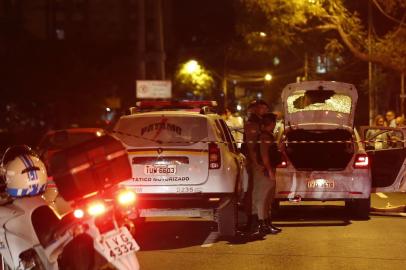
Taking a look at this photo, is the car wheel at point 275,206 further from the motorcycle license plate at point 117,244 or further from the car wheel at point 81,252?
the motorcycle license plate at point 117,244

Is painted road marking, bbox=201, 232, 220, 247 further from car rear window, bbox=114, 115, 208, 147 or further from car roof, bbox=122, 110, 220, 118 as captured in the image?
car roof, bbox=122, 110, 220, 118

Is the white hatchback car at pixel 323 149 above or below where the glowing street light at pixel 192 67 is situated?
below

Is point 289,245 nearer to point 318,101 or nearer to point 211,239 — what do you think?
point 211,239

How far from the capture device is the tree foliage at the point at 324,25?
2661cm

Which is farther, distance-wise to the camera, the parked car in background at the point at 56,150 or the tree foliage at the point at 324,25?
the tree foliage at the point at 324,25

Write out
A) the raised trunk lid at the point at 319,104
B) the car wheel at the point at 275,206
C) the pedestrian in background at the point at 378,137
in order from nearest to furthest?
the raised trunk lid at the point at 319,104 → the car wheel at the point at 275,206 → the pedestrian in background at the point at 378,137

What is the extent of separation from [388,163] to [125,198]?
29.0 feet

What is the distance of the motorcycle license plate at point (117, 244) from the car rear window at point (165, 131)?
4772mm

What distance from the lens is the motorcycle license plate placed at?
5684mm

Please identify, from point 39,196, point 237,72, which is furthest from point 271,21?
point 237,72

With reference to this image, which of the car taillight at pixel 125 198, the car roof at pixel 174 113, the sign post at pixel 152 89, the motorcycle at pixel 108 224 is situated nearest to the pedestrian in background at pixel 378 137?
the car roof at pixel 174 113

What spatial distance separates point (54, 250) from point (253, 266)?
132 inches

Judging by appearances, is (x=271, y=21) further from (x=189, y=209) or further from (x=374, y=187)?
(x=189, y=209)

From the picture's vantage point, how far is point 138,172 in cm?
1057
